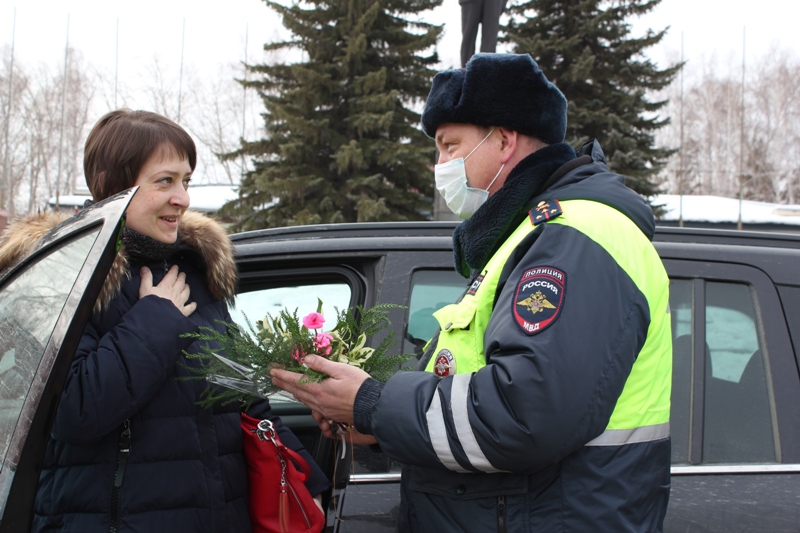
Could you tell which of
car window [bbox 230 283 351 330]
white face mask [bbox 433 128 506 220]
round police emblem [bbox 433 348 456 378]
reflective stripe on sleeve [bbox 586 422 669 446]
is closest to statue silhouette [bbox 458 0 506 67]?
car window [bbox 230 283 351 330]

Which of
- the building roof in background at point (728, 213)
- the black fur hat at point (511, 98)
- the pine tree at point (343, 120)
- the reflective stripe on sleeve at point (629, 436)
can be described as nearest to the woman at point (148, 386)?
the black fur hat at point (511, 98)

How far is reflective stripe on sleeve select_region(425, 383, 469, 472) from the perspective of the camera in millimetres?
1384

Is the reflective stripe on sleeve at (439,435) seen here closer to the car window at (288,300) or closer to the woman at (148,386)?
the woman at (148,386)

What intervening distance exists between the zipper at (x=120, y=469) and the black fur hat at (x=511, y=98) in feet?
3.82

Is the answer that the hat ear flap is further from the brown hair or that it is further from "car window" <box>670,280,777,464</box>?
"car window" <box>670,280,777,464</box>

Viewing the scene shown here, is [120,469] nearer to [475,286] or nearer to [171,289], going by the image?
[171,289]

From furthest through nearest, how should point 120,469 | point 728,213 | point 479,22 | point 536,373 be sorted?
1. point 728,213
2. point 479,22
3. point 120,469
4. point 536,373

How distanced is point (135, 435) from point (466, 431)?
91 cm

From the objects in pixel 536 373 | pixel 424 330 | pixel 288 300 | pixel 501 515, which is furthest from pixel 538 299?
pixel 288 300

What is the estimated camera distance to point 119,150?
6.32 feet

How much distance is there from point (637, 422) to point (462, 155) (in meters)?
0.78

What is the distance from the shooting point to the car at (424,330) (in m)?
1.38

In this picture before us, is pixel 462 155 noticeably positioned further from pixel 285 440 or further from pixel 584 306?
pixel 285 440

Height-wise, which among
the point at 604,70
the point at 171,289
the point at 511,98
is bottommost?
the point at 171,289
